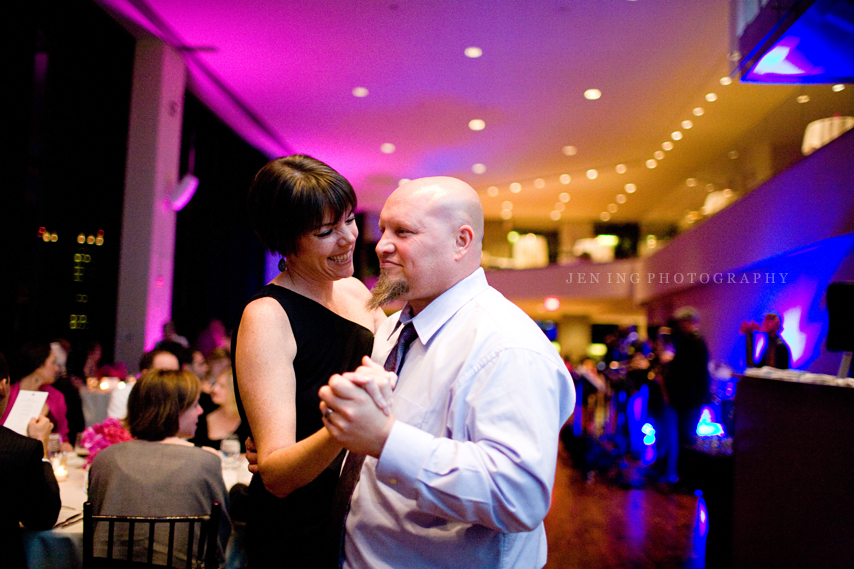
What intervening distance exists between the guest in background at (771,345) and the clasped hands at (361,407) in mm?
4108

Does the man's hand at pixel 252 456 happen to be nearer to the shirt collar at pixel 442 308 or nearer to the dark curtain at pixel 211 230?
the shirt collar at pixel 442 308

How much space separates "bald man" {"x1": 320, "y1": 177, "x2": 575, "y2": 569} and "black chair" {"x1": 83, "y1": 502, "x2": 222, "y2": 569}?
0.92m

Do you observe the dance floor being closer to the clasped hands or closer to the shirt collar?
Result: the shirt collar

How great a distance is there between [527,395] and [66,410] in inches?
162

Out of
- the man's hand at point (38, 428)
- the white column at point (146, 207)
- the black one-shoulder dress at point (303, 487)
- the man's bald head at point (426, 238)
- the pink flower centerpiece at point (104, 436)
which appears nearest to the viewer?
the man's bald head at point (426, 238)

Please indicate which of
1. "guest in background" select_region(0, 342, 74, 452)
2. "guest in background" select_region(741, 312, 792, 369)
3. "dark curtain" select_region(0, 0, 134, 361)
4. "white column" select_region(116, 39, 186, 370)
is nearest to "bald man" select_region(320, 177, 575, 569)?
"guest in background" select_region(0, 342, 74, 452)

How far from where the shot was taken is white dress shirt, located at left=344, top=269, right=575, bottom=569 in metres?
0.91

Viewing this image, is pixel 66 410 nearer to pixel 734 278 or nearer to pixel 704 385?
pixel 704 385

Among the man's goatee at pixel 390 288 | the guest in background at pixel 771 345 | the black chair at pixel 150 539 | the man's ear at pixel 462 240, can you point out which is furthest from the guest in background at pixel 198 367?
the guest in background at pixel 771 345

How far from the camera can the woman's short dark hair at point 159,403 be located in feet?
7.42

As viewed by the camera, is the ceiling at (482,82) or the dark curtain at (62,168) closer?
the dark curtain at (62,168)

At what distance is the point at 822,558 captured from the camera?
295 cm

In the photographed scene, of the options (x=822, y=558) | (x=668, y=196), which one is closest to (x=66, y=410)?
(x=822, y=558)

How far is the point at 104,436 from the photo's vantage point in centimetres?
277
